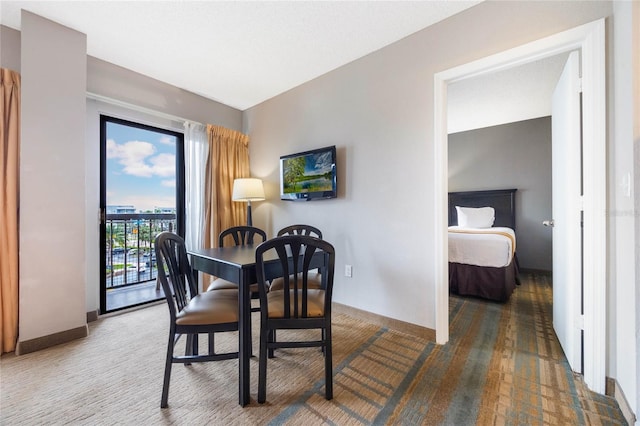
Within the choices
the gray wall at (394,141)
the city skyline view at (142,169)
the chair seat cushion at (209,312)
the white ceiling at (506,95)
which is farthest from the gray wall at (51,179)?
the white ceiling at (506,95)

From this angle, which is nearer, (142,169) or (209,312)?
(209,312)

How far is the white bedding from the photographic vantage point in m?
2.95

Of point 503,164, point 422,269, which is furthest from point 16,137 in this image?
point 503,164

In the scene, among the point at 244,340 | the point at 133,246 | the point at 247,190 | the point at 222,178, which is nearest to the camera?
the point at 244,340

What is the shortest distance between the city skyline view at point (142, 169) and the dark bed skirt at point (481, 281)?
12.4 feet

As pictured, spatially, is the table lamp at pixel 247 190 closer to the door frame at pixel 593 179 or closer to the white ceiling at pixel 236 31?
the white ceiling at pixel 236 31

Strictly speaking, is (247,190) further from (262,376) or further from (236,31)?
(262,376)

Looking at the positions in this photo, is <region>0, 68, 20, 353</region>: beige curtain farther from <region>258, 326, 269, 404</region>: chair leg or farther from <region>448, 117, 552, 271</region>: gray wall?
<region>448, 117, 552, 271</region>: gray wall

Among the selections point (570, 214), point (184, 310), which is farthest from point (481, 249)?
point (184, 310)

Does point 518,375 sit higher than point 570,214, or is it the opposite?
point 570,214

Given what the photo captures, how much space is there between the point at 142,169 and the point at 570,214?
442cm

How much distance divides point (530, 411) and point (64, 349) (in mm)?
3208

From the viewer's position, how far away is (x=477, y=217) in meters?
4.53

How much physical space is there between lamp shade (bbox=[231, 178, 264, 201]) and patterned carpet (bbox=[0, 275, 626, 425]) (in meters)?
1.60
